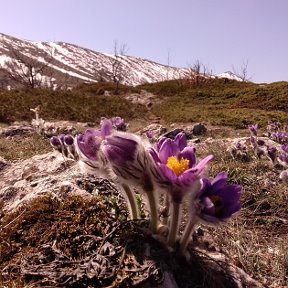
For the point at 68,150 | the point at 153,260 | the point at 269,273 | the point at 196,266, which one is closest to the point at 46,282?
the point at 153,260

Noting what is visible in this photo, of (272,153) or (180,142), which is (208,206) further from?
(272,153)

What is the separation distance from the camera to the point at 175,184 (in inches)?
72.2

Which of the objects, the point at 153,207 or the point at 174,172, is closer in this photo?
the point at 174,172

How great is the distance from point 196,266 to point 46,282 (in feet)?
2.51

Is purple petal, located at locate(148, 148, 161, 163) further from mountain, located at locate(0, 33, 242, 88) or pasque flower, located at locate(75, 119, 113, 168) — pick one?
mountain, located at locate(0, 33, 242, 88)

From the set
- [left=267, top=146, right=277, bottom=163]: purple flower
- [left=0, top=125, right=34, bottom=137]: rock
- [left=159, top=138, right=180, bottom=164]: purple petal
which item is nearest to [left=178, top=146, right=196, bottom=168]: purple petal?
[left=159, top=138, right=180, bottom=164]: purple petal

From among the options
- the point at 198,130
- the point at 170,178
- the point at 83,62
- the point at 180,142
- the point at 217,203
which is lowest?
the point at 198,130

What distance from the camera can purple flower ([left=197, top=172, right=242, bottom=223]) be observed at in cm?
180

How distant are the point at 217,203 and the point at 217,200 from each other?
2 centimetres

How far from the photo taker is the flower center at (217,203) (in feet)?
6.16

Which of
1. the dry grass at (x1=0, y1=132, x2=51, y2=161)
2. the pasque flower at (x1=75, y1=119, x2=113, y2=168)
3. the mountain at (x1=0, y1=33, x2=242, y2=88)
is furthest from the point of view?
the mountain at (x1=0, y1=33, x2=242, y2=88)

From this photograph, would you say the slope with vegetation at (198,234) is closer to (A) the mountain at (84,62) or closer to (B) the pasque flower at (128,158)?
(B) the pasque flower at (128,158)

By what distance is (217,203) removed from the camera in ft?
6.20

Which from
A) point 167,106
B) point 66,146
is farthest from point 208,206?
point 167,106
